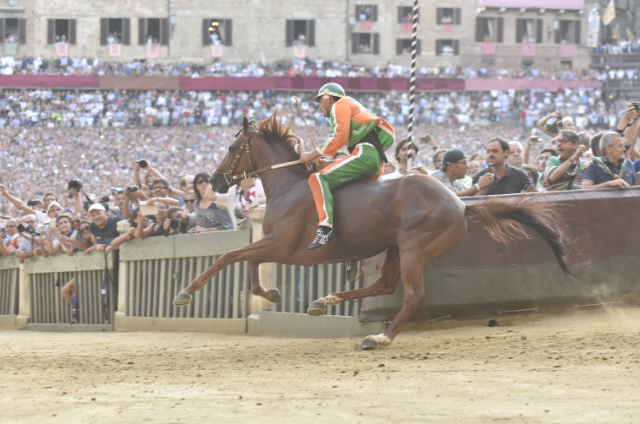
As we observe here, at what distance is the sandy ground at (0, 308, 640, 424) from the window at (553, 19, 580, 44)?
65022 mm

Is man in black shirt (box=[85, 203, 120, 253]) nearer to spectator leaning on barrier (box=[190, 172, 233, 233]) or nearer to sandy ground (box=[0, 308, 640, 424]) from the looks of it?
spectator leaning on barrier (box=[190, 172, 233, 233])

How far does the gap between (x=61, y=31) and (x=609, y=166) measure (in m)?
55.0

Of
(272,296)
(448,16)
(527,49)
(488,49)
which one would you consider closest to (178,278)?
(272,296)

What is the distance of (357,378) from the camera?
7812mm

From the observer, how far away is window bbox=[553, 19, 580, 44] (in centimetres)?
7400

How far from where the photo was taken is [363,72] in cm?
6488

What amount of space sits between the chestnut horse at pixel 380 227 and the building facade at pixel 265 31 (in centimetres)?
5491

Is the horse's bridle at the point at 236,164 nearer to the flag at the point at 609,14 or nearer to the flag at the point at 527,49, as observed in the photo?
the flag at the point at 609,14

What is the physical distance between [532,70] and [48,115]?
28741 millimetres

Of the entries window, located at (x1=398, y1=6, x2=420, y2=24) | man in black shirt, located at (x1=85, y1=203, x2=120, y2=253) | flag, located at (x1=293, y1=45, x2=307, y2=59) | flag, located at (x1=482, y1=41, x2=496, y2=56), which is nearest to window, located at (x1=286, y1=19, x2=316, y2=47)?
flag, located at (x1=293, y1=45, x2=307, y2=59)

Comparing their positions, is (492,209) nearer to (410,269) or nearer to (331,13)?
(410,269)

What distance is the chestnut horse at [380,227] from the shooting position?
1002 centimetres

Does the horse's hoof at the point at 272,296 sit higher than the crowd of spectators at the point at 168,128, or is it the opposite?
the crowd of spectators at the point at 168,128

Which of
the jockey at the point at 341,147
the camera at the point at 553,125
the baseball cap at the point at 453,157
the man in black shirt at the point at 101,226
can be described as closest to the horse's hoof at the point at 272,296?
the jockey at the point at 341,147
